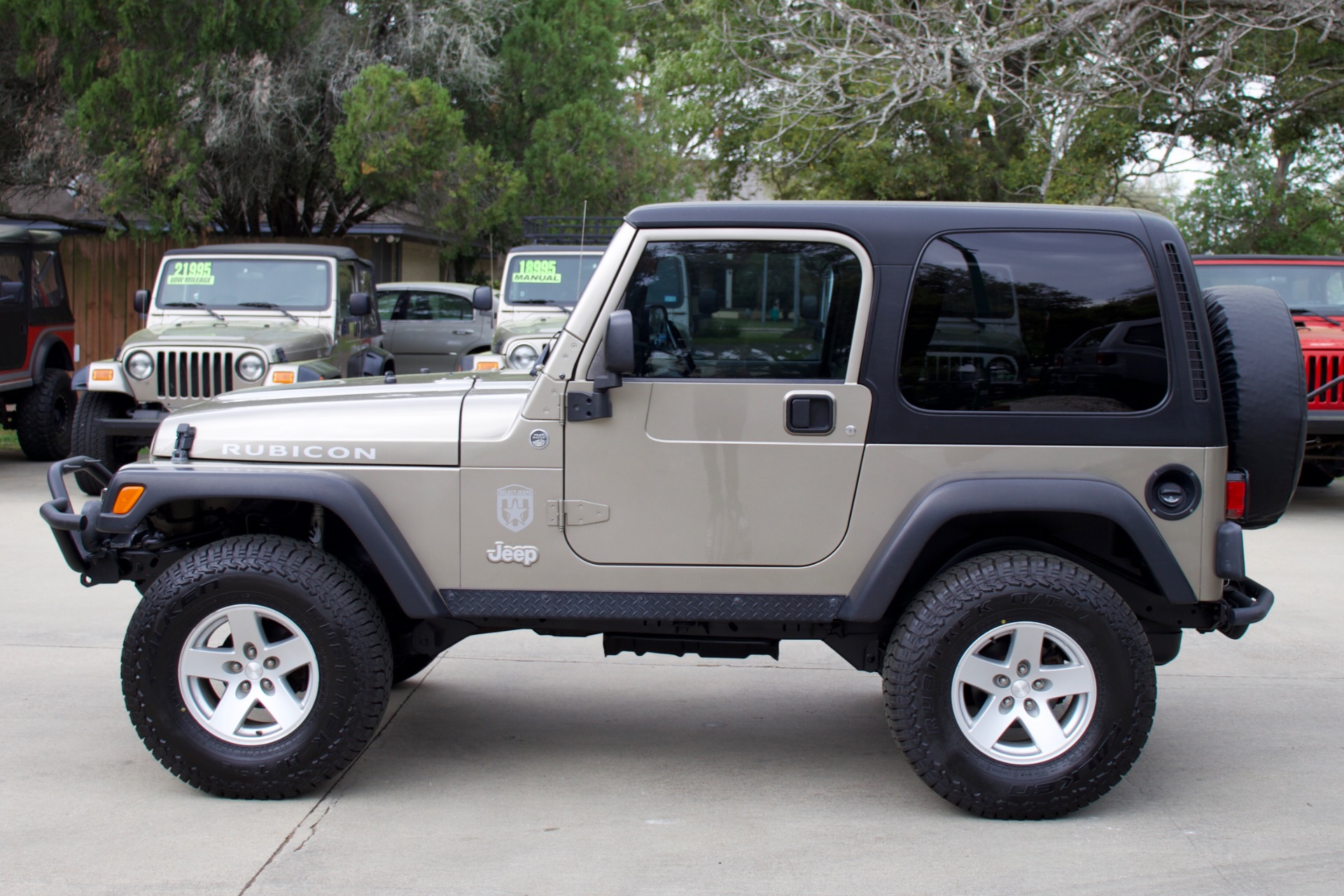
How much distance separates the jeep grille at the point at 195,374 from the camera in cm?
945

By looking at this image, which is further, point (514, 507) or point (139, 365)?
point (139, 365)

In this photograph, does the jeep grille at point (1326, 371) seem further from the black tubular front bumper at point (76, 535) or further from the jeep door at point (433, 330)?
the jeep door at point (433, 330)

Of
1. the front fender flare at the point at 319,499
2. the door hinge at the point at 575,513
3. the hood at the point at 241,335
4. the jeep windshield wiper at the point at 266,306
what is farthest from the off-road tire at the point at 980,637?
the jeep windshield wiper at the point at 266,306

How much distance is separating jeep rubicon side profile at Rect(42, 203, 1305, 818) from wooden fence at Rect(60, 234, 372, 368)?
15319 millimetres

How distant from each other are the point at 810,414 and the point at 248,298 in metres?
7.66

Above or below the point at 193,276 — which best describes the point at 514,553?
below

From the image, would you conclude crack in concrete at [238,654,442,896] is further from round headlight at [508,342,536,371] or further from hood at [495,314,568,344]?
hood at [495,314,568,344]

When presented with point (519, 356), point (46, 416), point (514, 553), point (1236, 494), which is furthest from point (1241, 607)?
point (46, 416)

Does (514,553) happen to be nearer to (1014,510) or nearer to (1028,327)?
(1014,510)

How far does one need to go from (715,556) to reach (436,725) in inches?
62.9

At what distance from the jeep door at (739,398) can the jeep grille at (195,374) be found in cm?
637

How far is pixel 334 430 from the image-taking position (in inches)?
160

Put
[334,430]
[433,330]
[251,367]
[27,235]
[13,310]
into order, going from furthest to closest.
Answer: [433,330] → [27,235] → [13,310] → [251,367] → [334,430]

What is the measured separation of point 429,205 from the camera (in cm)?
1538
